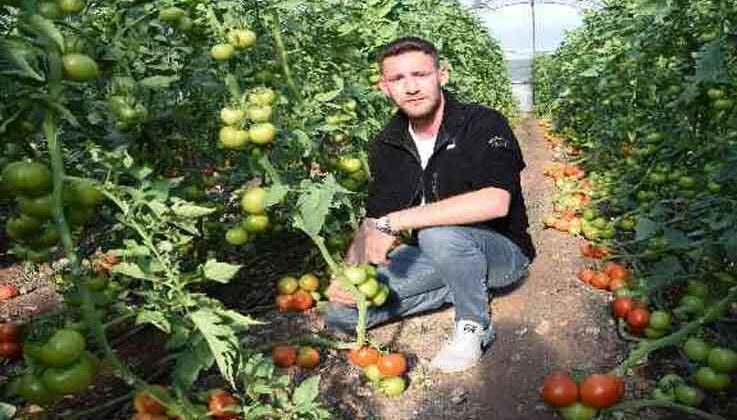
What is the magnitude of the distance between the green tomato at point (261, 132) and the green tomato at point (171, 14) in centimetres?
46

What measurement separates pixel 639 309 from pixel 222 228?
1.92 m

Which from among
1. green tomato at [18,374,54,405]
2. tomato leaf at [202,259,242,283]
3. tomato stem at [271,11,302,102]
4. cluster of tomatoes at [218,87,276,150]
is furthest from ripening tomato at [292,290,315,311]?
green tomato at [18,374,54,405]

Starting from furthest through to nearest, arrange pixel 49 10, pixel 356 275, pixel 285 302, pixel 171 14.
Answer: pixel 285 302 → pixel 356 275 → pixel 171 14 → pixel 49 10

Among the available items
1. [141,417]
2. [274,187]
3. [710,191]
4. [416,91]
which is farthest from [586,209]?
[141,417]

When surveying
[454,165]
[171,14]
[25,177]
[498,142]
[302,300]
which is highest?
[171,14]

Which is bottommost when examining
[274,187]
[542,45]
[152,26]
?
[542,45]

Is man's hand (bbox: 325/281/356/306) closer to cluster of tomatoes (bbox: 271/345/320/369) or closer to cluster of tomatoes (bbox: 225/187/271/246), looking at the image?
cluster of tomatoes (bbox: 271/345/320/369)

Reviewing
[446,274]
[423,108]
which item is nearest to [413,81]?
[423,108]

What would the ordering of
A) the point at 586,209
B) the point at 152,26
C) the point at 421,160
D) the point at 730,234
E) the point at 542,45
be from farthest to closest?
the point at 542,45 < the point at 586,209 < the point at 421,160 < the point at 152,26 < the point at 730,234

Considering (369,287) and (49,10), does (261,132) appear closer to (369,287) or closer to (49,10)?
(369,287)

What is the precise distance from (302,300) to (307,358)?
1.86ft

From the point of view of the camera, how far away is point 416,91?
9.67 feet

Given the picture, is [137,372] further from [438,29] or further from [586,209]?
[438,29]

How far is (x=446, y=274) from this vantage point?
9.54ft
